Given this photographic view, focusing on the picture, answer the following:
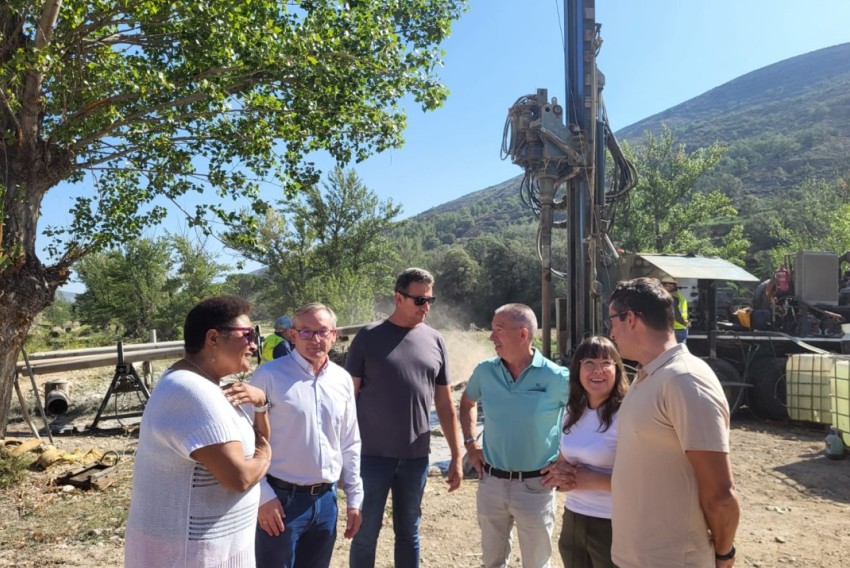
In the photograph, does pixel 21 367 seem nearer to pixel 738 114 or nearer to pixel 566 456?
pixel 566 456

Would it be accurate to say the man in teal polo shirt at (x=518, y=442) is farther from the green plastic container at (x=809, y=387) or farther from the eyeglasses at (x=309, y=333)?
the green plastic container at (x=809, y=387)

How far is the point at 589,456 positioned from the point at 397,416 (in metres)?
1.10

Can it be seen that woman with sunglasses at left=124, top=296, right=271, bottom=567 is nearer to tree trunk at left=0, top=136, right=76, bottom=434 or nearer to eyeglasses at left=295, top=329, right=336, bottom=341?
eyeglasses at left=295, top=329, right=336, bottom=341

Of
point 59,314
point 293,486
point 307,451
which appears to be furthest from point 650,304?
point 59,314

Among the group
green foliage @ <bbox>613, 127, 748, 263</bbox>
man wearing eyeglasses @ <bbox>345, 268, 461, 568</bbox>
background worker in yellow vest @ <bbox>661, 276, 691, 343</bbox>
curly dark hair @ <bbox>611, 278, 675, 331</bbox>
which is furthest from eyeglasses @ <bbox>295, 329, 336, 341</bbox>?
green foliage @ <bbox>613, 127, 748, 263</bbox>

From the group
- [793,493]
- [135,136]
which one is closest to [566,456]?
[793,493]

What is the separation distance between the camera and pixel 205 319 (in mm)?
2121

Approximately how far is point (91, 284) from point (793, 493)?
88.1 feet

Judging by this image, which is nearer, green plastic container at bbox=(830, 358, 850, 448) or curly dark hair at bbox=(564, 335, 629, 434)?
curly dark hair at bbox=(564, 335, 629, 434)

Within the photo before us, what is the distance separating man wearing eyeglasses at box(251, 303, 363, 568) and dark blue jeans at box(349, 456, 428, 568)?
31cm

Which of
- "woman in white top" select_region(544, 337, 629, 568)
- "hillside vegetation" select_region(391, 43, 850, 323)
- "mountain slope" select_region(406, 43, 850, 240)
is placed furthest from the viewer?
"mountain slope" select_region(406, 43, 850, 240)

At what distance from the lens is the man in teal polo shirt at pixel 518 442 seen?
10.5 ft

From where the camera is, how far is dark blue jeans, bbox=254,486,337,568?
2.74m

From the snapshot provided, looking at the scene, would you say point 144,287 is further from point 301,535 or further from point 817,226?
point 817,226
